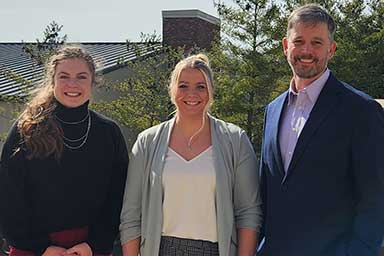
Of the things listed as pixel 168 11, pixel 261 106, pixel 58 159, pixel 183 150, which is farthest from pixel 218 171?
pixel 168 11

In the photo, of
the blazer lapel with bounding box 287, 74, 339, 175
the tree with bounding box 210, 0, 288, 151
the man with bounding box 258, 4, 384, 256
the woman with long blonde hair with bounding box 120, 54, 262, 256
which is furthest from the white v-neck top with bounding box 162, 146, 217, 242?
the tree with bounding box 210, 0, 288, 151

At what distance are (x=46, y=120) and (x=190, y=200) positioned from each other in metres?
1.01

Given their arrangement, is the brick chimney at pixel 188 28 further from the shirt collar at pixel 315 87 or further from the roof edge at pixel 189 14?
the shirt collar at pixel 315 87

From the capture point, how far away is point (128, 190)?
3582mm

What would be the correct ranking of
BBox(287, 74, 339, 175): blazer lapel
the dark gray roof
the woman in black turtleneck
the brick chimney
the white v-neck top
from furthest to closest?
the brick chimney < the dark gray roof < the woman in black turtleneck < the white v-neck top < BBox(287, 74, 339, 175): blazer lapel

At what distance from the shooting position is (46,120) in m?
3.60

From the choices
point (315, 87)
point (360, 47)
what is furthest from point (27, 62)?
point (315, 87)

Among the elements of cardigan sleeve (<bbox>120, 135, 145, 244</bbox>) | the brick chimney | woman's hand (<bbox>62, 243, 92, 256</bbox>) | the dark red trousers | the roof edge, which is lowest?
woman's hand (<bbox>62, 243, 92, 256</bbox>)

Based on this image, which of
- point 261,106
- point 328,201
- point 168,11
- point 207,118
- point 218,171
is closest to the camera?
point 328,201

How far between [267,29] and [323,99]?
7248 millimetres

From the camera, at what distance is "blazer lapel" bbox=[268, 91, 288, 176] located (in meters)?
3.24

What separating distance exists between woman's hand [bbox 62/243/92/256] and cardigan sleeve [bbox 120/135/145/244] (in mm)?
228

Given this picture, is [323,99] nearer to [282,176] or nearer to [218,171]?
[282,176]

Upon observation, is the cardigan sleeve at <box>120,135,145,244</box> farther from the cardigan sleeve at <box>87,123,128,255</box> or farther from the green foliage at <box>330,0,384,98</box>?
the green foliage at <box>330,0,384,98</box>
